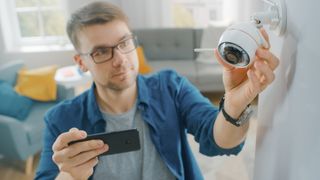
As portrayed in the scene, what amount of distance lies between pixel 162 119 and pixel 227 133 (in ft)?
1.04

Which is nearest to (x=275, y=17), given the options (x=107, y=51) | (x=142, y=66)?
(x=107, y=51)

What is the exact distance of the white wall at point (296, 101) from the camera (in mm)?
515

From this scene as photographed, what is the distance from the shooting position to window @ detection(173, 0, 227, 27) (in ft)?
13.3

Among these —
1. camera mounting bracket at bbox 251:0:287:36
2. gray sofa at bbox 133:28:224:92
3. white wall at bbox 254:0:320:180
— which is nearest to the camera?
white wall at bbox 254:0:320:180

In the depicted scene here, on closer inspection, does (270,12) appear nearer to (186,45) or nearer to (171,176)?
(171,176)

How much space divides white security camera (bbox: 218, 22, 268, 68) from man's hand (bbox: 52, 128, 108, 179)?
1.44ft

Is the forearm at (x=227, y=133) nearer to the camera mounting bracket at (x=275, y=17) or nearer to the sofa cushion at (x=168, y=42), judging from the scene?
the camera mounting bracket at (x=275, y=17)

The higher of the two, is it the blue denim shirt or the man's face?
the man's face

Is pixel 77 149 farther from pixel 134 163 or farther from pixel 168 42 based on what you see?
pixel 168 42

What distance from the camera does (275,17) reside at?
0.63 meters

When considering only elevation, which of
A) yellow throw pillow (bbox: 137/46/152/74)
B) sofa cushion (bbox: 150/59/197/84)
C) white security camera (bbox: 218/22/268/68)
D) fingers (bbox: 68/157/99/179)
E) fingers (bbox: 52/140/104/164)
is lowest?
sofa cushion (bbox: 150/59/197/84)

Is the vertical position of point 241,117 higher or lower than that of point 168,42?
higher

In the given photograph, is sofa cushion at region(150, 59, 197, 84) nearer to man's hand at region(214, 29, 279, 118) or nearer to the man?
the man

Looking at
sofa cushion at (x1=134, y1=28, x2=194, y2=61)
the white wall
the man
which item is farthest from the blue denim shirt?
sofa cushion at (x1=134, y1=28, x2=194, y2=61)
